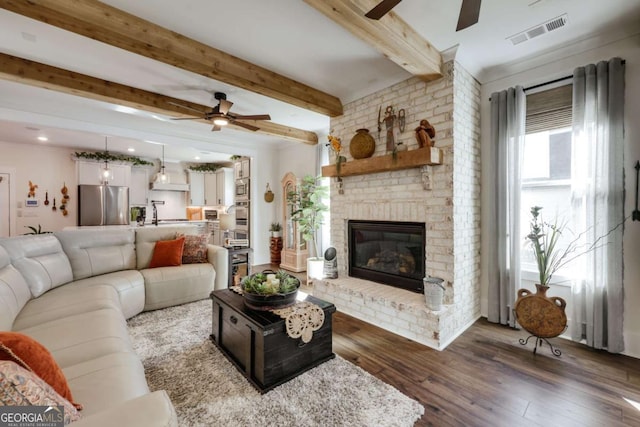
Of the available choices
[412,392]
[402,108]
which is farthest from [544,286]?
[402,108]

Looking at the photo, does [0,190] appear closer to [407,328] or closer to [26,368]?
[26,368]

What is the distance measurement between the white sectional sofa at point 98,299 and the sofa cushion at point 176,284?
0.04ft

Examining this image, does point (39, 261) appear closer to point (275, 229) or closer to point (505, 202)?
point (275, 229)

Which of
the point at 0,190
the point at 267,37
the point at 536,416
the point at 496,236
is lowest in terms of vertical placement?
the point at 536,416

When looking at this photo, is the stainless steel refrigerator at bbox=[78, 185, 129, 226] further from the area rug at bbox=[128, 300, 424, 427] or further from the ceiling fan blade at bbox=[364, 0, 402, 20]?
the ceiling fan blade at bbox=[364, 0, 402, 20]

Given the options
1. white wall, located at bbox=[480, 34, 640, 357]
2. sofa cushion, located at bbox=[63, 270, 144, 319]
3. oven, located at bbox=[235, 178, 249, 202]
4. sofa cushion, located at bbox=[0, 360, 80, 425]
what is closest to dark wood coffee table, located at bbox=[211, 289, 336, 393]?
sofa cushion, located at bbox=[0, 360, 80, 425]

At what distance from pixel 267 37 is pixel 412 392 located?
311 centimetres

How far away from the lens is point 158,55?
2459 mm

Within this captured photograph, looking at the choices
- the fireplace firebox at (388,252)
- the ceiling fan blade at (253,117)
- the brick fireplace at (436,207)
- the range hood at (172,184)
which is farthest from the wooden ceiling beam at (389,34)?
the range hood at (172,184)

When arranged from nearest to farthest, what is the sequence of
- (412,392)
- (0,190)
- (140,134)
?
1. (412,392)
2. (140,134)
3. (0,190)

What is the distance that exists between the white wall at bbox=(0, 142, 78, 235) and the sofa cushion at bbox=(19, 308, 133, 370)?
6.09 m

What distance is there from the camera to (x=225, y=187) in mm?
7660

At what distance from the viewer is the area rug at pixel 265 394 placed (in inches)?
64.9

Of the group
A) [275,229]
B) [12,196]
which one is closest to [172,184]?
[12,196]
